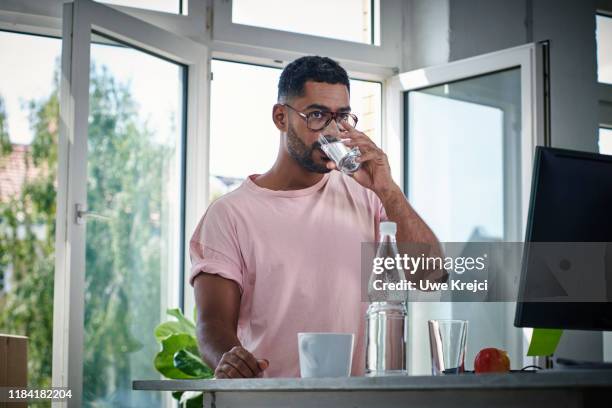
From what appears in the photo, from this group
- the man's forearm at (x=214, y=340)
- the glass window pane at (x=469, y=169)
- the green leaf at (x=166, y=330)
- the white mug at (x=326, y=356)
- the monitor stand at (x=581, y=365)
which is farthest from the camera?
the glass window pane at (x=469, y=169)

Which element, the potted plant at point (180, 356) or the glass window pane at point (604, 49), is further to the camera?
the glass window pane at point (604, 49)

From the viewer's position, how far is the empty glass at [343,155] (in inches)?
80.3

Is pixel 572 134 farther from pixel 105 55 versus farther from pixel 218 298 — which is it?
pixel 218 298

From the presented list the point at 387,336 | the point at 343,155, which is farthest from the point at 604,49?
the point at 387,336

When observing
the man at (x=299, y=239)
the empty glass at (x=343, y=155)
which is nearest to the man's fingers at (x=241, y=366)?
the man at (x=299, y=239)

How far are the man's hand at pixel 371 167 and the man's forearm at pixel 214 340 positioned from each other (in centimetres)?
44

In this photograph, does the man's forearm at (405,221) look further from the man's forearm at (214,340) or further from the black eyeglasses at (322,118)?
the man's forearm at (214,340)

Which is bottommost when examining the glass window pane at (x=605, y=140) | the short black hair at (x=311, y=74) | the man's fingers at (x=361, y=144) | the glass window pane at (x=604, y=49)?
the man's fingers at (x=361, y=144)

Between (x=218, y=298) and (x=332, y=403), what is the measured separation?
72cm

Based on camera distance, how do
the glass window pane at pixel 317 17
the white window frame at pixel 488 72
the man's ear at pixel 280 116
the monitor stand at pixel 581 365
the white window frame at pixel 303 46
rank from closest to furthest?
the monitor stand at pixel 581 365 → the man's ear at pixel 280 116 → the white window frame at pixel 488 72 → the white window frame at pixel 303 46 → the glass window pane at pixel 317 17

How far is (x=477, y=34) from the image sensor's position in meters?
4.27

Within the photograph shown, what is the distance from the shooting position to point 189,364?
349 cm

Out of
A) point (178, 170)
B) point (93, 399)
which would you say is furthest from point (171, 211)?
point (93, 399)

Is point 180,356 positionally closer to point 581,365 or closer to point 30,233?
point 581,365
